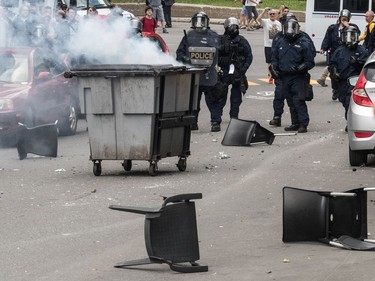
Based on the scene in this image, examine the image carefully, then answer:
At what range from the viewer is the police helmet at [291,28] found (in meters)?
19.8

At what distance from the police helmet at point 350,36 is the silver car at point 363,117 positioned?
132 inches

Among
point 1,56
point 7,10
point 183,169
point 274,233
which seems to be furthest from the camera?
point 7,10

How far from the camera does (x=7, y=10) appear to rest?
2191 centimetres

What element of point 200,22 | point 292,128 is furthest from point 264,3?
point 200,22

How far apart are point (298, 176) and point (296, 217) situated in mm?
4751

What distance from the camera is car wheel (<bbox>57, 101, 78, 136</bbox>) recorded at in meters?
20.6

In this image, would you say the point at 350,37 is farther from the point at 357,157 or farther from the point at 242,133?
the point at 357,157

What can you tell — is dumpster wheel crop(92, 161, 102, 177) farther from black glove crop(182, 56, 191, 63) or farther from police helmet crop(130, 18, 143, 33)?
police helmet crop(130, 18, 143, 33)

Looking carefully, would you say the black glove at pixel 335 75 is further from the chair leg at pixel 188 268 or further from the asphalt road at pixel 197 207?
the chair leg at pixel 188 268

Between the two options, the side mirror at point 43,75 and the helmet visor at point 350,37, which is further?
the side mirror at point 43,75

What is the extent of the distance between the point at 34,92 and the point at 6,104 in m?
0.77

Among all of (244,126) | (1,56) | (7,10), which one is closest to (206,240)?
(244,126)

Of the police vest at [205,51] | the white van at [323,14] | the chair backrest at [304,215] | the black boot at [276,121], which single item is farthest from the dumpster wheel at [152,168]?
the white van at [323,14]

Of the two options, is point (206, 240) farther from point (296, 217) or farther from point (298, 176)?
point (298, 176)
